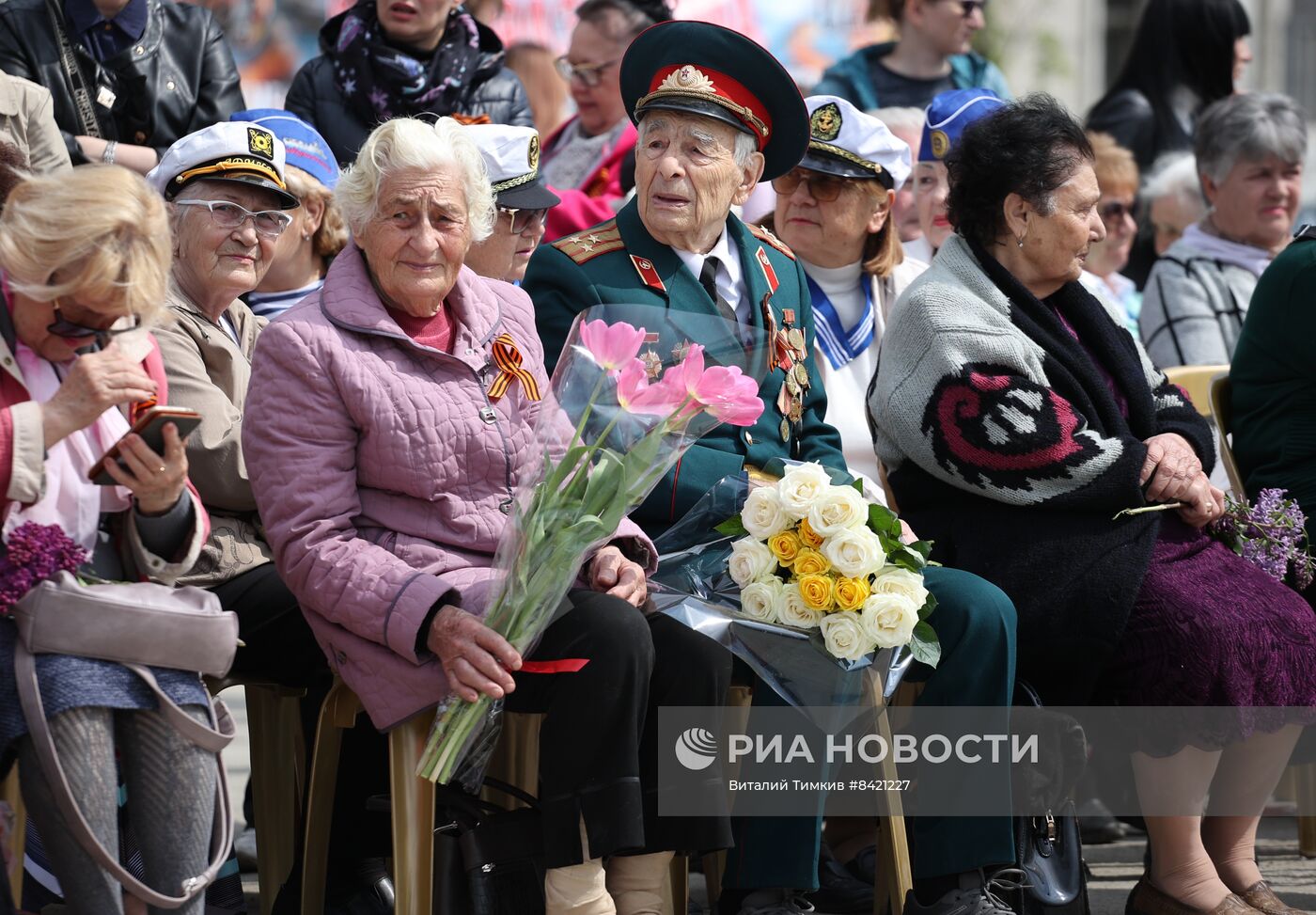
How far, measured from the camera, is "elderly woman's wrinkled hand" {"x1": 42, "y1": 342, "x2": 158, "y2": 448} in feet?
9.95

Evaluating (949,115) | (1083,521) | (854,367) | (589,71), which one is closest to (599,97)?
(589,71)

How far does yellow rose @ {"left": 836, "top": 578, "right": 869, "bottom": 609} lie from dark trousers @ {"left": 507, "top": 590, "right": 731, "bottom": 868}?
0.33m

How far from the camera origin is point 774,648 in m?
3.75

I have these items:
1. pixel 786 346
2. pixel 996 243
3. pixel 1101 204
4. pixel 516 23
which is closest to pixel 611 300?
pixel 786 346

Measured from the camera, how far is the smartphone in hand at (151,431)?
119 inches

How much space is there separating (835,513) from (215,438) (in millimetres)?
1346

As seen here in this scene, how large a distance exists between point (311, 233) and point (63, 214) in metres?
1.69

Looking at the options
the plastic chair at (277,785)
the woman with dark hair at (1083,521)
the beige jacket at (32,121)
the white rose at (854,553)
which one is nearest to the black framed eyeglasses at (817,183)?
the woman with dark hair at (1083,521)

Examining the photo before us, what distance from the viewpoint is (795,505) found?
374 cm

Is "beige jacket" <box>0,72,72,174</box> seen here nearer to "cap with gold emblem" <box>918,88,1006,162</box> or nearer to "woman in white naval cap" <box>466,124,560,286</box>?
"woman in white naval cap" <box>466,124,560,286</box>

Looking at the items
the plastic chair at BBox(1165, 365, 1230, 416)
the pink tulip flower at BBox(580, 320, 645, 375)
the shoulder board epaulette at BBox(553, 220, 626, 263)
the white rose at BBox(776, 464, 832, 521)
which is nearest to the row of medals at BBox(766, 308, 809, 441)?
the shoulder board epaulette at BBox(553, 220, 626, 263)

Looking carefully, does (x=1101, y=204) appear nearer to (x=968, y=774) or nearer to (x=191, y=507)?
(x=968, y=774)

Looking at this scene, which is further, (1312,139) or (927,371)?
(1312,139)

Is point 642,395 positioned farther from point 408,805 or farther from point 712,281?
point 712,281
